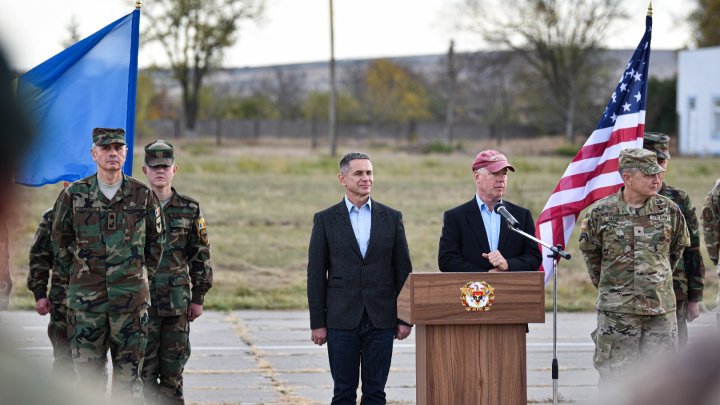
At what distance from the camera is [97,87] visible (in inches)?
354

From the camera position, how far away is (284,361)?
11.1 meters

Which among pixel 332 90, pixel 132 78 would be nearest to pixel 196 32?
pixel 332 90

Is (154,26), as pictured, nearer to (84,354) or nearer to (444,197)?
(444,197)

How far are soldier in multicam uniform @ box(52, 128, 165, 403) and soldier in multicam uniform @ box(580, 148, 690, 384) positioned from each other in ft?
10.3

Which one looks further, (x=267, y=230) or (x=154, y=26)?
(x=154, y=26)

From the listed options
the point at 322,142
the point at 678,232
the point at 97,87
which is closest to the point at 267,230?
the point at 97,87

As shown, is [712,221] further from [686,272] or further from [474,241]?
[474,241]

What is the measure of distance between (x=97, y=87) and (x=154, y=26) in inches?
2013

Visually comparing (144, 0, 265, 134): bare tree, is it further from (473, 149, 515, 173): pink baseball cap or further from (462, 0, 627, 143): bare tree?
(473, 149, 515, 173): pink baseball cap

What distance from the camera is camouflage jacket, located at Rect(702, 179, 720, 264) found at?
29.6 ft

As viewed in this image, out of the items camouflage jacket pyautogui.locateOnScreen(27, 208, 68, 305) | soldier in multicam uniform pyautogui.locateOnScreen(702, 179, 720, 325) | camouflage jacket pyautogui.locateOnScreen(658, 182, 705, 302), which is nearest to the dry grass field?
camouflage jacket pyautogui.locateOnScreen(27, 208, 68, 305)

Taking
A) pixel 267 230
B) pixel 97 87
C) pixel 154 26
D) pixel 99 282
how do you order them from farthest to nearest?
1. pixel 154 26
2. pixel 267 230
3. pixel 97 87
4. pixel 99 282

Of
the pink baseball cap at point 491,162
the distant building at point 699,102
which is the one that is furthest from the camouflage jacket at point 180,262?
the distant building at point 699,102

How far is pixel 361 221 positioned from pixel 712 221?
3.42 meters
